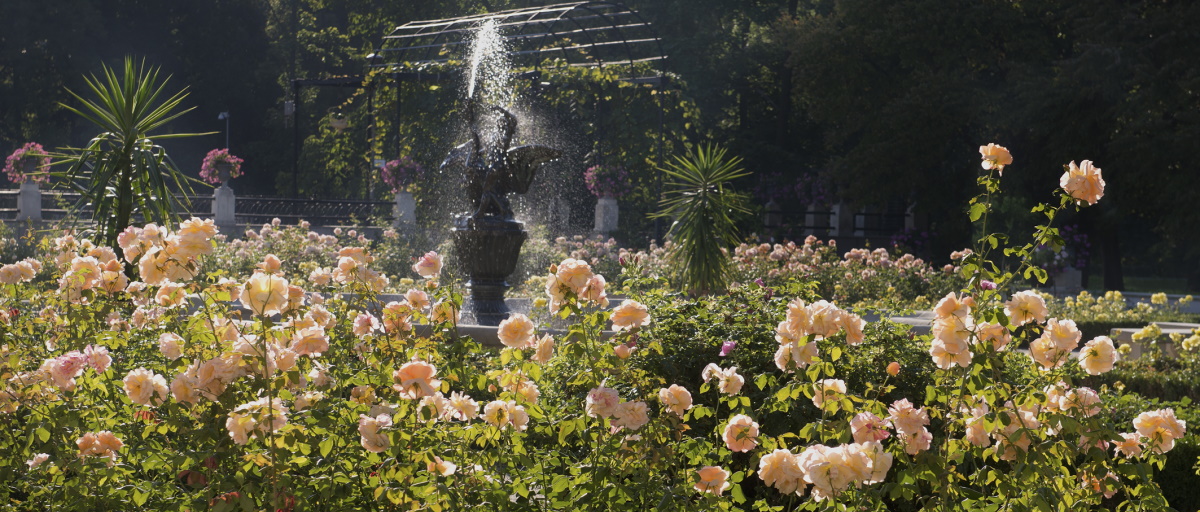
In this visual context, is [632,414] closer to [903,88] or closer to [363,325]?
[363,325]

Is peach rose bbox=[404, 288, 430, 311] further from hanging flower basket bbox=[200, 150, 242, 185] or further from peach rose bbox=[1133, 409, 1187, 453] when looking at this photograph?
hanging flower basket bbox=[200, 150, 242, 185]

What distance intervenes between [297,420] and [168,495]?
406mm

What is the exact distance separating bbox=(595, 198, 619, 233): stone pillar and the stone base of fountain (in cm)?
1338

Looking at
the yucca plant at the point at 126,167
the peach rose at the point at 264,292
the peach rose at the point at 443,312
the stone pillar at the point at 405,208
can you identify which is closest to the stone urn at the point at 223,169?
the stone pillar at the point at 405,208

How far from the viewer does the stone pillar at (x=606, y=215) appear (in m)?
23.6

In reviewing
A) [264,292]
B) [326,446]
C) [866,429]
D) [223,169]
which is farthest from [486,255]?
[223,169]

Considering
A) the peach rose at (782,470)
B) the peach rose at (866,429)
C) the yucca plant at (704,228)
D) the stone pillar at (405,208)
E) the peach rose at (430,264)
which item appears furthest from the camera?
the stone pillar at (405,208)

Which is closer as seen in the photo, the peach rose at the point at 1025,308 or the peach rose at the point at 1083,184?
the peach rose at the point at 1025,308

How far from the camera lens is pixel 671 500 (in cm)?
269

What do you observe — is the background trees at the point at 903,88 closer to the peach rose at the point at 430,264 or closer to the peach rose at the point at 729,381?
the peach rose at the point at 430,264

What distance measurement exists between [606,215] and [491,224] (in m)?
13.7

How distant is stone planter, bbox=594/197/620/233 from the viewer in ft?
77.6

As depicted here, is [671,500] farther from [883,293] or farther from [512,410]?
[883,293]

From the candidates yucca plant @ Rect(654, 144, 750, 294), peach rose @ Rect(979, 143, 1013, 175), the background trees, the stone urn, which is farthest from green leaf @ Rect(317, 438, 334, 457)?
the background trees
